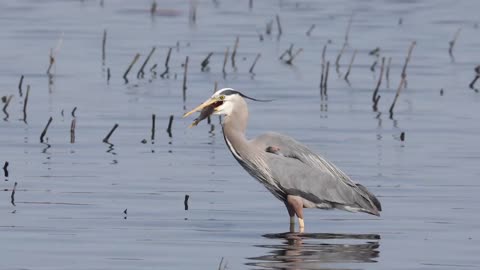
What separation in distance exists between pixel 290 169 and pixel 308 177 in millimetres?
156

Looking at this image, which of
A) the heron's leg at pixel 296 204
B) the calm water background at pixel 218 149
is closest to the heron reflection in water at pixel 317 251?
the calm water background at pixel 218 149

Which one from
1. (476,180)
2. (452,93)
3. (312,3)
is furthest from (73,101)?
(312,3)

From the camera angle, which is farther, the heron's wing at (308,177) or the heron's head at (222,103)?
the heron's wing at (308,177)

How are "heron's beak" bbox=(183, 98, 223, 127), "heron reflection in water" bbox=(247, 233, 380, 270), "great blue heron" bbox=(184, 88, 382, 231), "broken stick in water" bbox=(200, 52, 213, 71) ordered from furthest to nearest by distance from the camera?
"broken stick in water" bbox=(200, 52, 213, 71), "great blue heron" bbox=(184, 88, 382, 231), "heron's beak" bbox=(183, 98, 223, 127), "heron reflection in water" bbox=(247, 233, 380, 270)

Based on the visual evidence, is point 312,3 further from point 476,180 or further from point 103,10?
point 476,180

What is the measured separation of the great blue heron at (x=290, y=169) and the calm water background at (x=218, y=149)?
0.23m

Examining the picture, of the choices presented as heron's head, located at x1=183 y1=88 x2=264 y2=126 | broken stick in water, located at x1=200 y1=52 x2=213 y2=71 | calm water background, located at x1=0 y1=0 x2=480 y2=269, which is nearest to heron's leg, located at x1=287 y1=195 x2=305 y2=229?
calm water background, located at x1=0 y1=0 x2=480 y2=269

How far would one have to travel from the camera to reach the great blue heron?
A: 11102 millimetres

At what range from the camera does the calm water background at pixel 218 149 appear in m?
10.3

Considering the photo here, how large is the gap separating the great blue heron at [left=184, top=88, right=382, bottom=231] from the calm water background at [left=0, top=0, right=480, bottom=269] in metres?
0.23

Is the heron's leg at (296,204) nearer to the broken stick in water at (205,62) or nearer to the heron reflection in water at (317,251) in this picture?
the heron reflection in water at (317,251)

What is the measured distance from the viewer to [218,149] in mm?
14312

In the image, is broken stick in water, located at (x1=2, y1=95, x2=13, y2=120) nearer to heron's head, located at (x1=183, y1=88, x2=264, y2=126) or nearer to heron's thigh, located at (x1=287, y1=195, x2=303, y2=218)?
heron's head, located at (x1=183, y1=88, x2=264, y2=126)

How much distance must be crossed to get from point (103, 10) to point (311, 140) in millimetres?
12507
